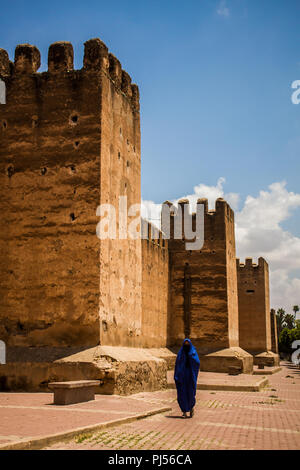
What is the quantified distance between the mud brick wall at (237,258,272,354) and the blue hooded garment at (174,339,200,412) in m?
22.1

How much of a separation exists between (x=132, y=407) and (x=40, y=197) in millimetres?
5068

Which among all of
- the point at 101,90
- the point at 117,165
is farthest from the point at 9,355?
the point at 101,90

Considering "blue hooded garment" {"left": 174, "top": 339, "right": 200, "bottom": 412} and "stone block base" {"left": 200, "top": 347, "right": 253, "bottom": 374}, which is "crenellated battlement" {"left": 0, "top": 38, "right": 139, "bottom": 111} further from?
"stone block base" {"left": 200, "top": 347, "right": 253, "bottom": 374}

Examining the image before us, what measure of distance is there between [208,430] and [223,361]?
1359 centimetres

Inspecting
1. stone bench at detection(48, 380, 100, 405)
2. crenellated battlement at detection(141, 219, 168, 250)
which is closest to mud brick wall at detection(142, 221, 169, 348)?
crenellated battlement at detection(141, 219, 168, 250)

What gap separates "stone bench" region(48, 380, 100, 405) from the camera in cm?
785

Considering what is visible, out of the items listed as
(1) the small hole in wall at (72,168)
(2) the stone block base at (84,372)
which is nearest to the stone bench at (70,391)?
(2) the stone block base at (84,372)

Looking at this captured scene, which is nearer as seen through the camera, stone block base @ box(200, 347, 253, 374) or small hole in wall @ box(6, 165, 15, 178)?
small hole in wall @ box(6, 165, 15, 178)

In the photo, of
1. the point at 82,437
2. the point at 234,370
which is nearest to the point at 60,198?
the point at 82,437

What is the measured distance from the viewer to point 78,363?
9.61 metres

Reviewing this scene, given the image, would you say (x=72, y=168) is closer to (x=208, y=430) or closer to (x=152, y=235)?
(x=208, y=430)

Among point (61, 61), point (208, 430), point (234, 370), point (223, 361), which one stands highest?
point (61, 61)

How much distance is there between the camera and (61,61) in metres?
11.5
